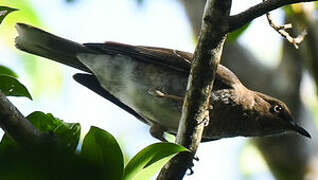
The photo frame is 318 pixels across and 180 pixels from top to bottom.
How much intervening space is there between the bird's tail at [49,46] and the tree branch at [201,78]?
2.33m

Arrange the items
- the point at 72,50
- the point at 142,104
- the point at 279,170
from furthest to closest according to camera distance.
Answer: the point at 279,170 < the point at 72,50 < the point at 142,104

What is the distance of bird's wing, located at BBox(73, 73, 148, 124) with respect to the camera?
510 centimetres

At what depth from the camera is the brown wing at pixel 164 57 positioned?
15.2 ft

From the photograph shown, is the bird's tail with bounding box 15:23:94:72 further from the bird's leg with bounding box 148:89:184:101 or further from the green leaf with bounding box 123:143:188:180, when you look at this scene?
the green leaf with bounding box 123:143:188:180

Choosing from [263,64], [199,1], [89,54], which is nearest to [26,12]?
[89,54]

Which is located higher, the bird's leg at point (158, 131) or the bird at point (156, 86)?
the bird at point (156, 86)

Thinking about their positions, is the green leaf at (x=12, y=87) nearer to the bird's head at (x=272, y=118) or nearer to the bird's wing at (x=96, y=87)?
the bird's wing at (x=96, y=87)

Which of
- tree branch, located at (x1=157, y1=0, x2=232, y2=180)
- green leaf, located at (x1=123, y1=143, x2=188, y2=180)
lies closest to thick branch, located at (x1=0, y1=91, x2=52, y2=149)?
green leaf, located at (x1=123, y1=143, x2=188, y2=180)

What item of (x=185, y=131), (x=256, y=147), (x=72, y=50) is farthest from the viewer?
(x=256, y=147)

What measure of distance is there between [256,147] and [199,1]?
2.16 meters

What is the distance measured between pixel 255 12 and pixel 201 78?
0.54 meters

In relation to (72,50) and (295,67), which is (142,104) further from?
(295,67)

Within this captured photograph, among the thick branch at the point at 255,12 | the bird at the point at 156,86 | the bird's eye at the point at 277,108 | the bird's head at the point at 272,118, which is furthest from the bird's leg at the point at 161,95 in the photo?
the thick branch at the point at 255,12

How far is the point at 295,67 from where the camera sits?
6.18 metres
